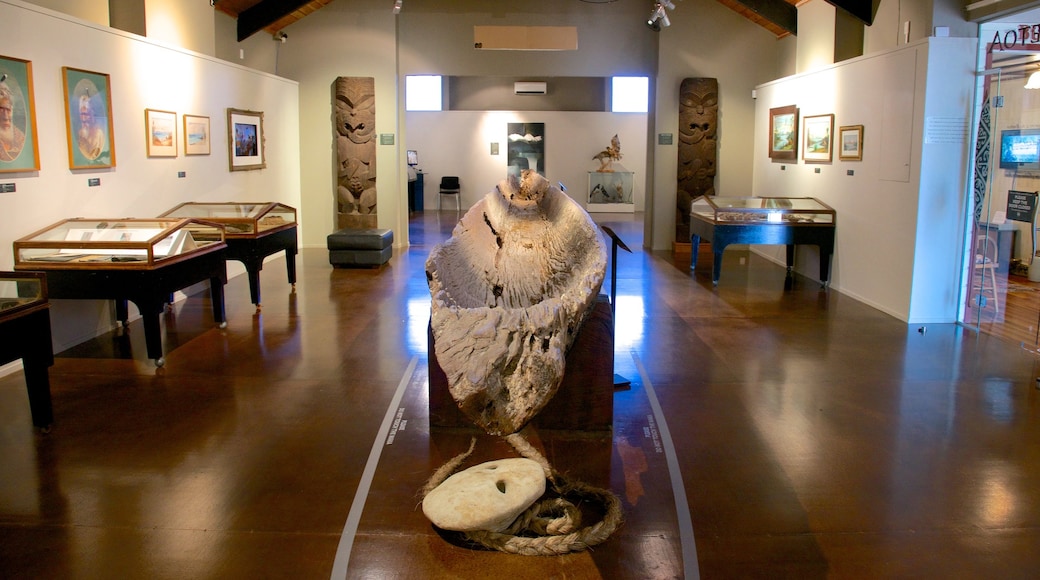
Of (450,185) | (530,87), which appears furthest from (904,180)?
(530,87)

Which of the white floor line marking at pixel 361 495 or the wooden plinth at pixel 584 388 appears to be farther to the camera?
the wooden plinth at pixel 584 388

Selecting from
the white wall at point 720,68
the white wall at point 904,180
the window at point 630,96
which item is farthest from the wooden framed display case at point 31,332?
the window at point 630,96

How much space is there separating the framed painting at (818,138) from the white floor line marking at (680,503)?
5606mm

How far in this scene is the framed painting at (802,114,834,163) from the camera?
9.68 metres

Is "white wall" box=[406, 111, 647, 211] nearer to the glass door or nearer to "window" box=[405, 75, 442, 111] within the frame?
"window" box=[405, 75, 442, 111]

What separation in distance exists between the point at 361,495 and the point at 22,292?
243cm

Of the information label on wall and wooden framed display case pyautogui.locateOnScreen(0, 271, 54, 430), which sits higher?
the information label on wall

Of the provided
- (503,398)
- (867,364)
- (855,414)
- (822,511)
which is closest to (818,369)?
(867,364)

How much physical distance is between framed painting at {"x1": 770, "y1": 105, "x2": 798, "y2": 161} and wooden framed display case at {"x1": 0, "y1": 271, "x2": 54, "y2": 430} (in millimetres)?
9414

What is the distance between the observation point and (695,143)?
42.4ft

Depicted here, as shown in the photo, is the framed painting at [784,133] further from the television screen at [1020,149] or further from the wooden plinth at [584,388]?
the wooden plinth at [584,388]

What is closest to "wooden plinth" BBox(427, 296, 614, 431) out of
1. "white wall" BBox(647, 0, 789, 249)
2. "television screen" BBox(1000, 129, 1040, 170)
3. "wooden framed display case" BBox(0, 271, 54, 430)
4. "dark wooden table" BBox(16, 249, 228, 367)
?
"wooden framed display case" BBox(0, 271, 54, 430)

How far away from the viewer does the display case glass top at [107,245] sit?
19.1 feet

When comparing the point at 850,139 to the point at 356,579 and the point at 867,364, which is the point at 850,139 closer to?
the point at 867,364
